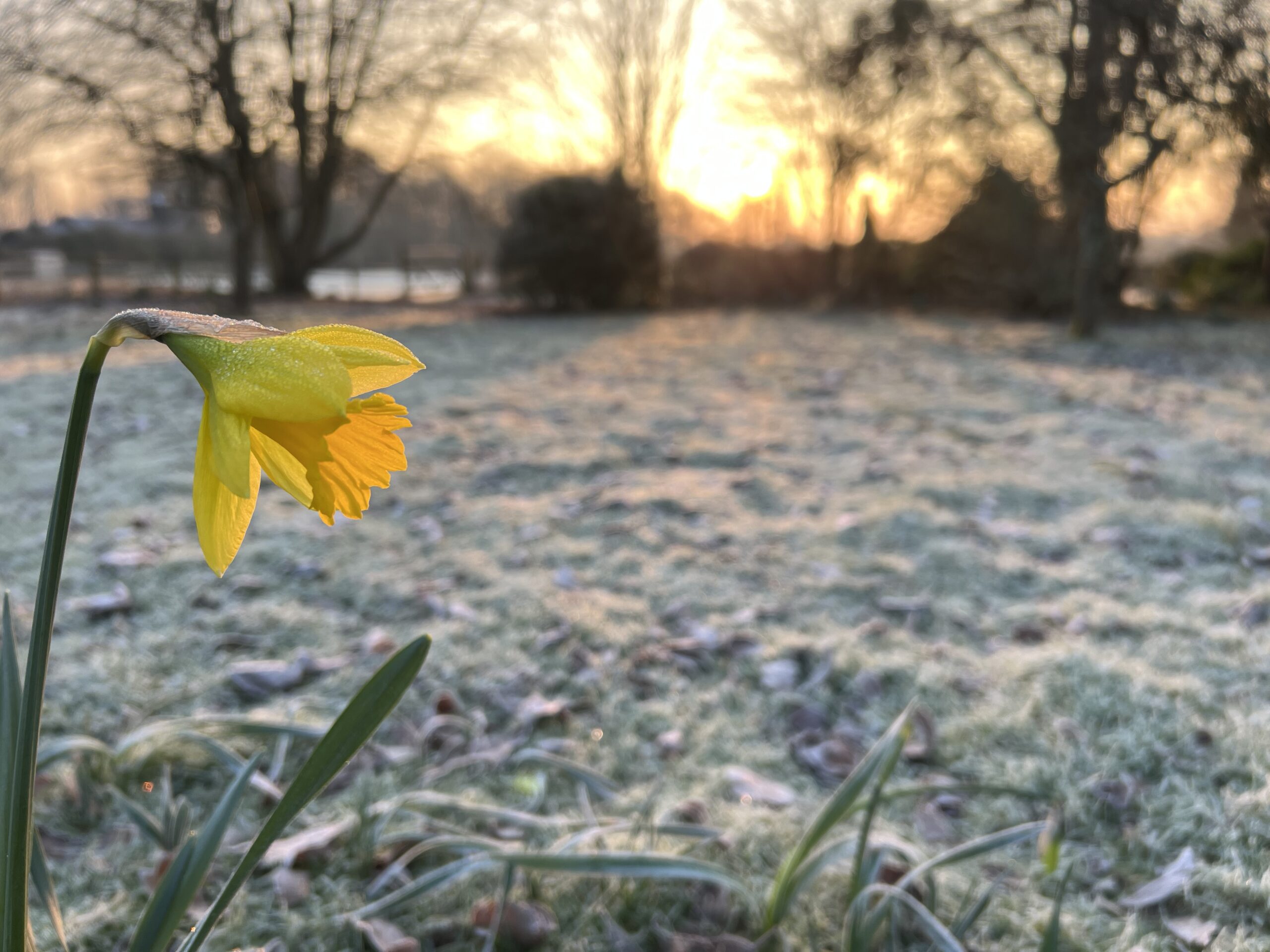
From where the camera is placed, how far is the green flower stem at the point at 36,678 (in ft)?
1.76

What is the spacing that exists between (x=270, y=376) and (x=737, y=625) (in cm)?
193

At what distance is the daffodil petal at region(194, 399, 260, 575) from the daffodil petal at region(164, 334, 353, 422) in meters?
0.02

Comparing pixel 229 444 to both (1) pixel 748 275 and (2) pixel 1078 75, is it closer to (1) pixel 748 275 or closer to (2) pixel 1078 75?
(2) pixel 1078 75

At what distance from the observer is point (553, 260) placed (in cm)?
1234

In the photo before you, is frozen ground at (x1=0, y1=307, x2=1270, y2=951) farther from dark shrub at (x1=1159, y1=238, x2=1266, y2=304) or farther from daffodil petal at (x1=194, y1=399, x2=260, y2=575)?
dark shrub at (x1=1159, y1=238, x2=1266, y2=304)

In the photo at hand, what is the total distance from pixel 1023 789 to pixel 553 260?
11616mm

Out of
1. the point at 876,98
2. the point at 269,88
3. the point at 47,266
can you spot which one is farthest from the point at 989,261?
the point at 47,266

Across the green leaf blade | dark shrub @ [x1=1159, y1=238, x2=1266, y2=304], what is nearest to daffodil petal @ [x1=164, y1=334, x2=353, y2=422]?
the green leaf blade

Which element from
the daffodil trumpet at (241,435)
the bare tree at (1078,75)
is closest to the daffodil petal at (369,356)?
the daffodil trumpet at (241,435)

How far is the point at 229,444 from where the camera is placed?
54 centimetres

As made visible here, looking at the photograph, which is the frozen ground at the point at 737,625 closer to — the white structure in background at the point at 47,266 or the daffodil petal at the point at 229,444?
the daffodil petal at the point at 229,444

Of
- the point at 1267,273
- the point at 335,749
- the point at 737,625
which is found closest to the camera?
the point at 335,749

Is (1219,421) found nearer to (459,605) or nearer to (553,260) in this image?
(459,605)

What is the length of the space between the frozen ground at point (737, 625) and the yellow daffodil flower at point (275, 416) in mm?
907
